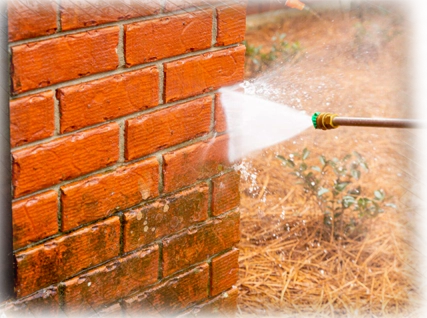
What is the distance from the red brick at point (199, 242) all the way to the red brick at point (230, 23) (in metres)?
0.41

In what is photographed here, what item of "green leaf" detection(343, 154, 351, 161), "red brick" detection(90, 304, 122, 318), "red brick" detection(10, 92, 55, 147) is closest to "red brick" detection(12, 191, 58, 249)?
"red brick" detection(10, 92, 55, 147)

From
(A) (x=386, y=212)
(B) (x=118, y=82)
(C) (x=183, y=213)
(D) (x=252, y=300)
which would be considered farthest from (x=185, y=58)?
(A) (x=386, y=212)

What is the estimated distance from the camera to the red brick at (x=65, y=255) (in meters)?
1.11

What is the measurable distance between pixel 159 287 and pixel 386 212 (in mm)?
1241

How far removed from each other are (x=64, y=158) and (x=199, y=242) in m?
0.45

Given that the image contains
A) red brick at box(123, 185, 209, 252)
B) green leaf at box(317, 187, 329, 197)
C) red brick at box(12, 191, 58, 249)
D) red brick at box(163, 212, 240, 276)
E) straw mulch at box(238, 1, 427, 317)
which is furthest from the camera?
green leaf at box(317, 187, 329, 197)

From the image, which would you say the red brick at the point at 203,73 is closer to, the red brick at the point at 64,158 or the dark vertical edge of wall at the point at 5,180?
the red brick at the point at 64,158

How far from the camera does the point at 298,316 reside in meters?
1.76

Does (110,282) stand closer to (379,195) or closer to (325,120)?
(325,120)

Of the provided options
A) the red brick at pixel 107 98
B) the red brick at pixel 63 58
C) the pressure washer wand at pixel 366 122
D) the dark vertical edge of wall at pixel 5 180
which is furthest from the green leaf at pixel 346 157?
the dark vertical edge of wall at pixel 5 180

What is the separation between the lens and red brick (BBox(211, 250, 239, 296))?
151 centimetres

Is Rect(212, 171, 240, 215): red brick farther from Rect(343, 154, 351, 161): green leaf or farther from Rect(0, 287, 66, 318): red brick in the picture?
Rect(343, 154, 351, 161): green leaf

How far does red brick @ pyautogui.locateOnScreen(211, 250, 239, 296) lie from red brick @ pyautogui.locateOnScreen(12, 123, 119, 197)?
1.47 ft

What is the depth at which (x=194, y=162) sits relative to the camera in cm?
135
